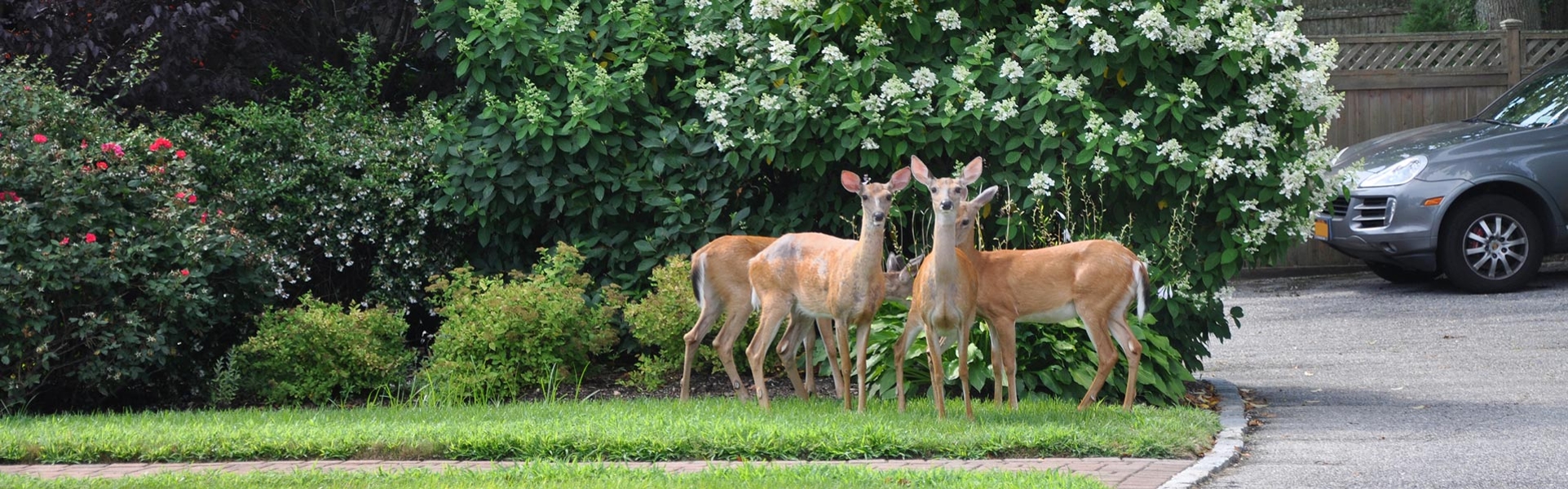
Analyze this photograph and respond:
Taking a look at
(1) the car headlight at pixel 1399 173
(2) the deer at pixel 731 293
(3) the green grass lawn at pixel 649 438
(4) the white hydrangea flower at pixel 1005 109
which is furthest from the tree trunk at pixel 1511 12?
(3) the green grass lawn at pixel 649 438

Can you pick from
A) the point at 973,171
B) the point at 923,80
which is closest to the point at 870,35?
the point at 923,80

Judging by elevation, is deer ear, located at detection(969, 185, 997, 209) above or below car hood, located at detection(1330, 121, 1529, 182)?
below

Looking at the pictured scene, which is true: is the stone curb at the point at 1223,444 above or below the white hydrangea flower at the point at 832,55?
below

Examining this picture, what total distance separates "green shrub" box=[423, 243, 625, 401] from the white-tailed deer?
258 centimetres

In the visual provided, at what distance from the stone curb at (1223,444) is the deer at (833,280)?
177cm

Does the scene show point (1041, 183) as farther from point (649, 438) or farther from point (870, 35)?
point (649, 438)

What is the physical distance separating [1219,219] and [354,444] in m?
5.02

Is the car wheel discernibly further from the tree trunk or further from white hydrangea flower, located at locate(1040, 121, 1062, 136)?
white hydrangea flower, located at locate(1040, 121, 1062, 136)

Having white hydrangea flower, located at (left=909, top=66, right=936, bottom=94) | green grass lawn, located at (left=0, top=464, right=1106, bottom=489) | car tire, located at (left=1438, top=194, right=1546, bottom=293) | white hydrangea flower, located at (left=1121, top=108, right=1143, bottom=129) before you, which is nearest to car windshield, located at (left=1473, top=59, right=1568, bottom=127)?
car tire, located at (left=1438, top=194, right=1546, bottom=293)

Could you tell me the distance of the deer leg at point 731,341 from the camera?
871 centimetres

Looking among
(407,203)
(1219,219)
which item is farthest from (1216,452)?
(407,203)

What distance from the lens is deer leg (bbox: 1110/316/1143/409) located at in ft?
26.7

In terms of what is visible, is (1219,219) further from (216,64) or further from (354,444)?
(216,64)

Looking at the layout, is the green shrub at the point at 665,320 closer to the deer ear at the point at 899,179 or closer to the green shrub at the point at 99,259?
the deer ear at the point at 899,179
